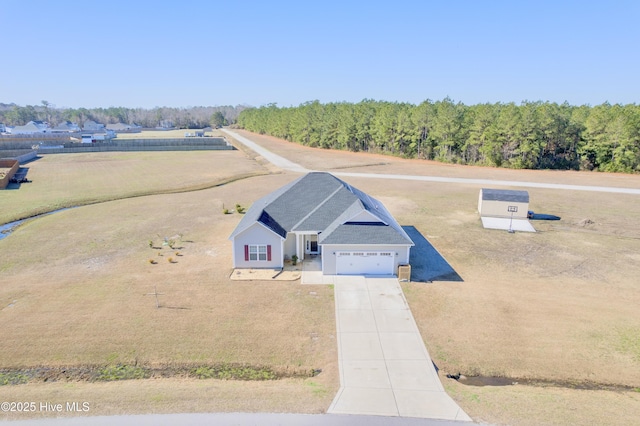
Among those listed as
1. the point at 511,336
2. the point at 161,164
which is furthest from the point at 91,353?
the point at 161,164

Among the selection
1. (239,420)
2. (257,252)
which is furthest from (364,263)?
(239,420)

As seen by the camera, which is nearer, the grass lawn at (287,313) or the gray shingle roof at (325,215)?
the grass lawn at (287,313)

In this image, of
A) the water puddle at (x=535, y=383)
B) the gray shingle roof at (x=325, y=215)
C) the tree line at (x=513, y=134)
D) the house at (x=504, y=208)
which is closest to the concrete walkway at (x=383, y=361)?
the water puddle at (x=535, y=383)

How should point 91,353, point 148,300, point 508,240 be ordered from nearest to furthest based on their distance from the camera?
point 91,353
point 148,300
point 508,240

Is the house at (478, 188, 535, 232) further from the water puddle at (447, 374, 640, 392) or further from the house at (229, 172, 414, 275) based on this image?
the water puddle at (447, 374, 640, 392)

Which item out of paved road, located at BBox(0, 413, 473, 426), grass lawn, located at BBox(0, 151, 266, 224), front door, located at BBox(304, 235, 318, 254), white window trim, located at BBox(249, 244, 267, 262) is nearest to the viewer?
paved road, located at BBox(0, 413, 473, 426)

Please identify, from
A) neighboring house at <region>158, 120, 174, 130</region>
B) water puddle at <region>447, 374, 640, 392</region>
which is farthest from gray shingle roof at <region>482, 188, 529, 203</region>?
neighboring house at <region>158, 120, 174, 130</region>

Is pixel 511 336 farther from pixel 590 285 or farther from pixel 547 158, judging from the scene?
pixel 547 158

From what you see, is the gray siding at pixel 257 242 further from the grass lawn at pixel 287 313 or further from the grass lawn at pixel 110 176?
the grass lawn at pixel 110 176
